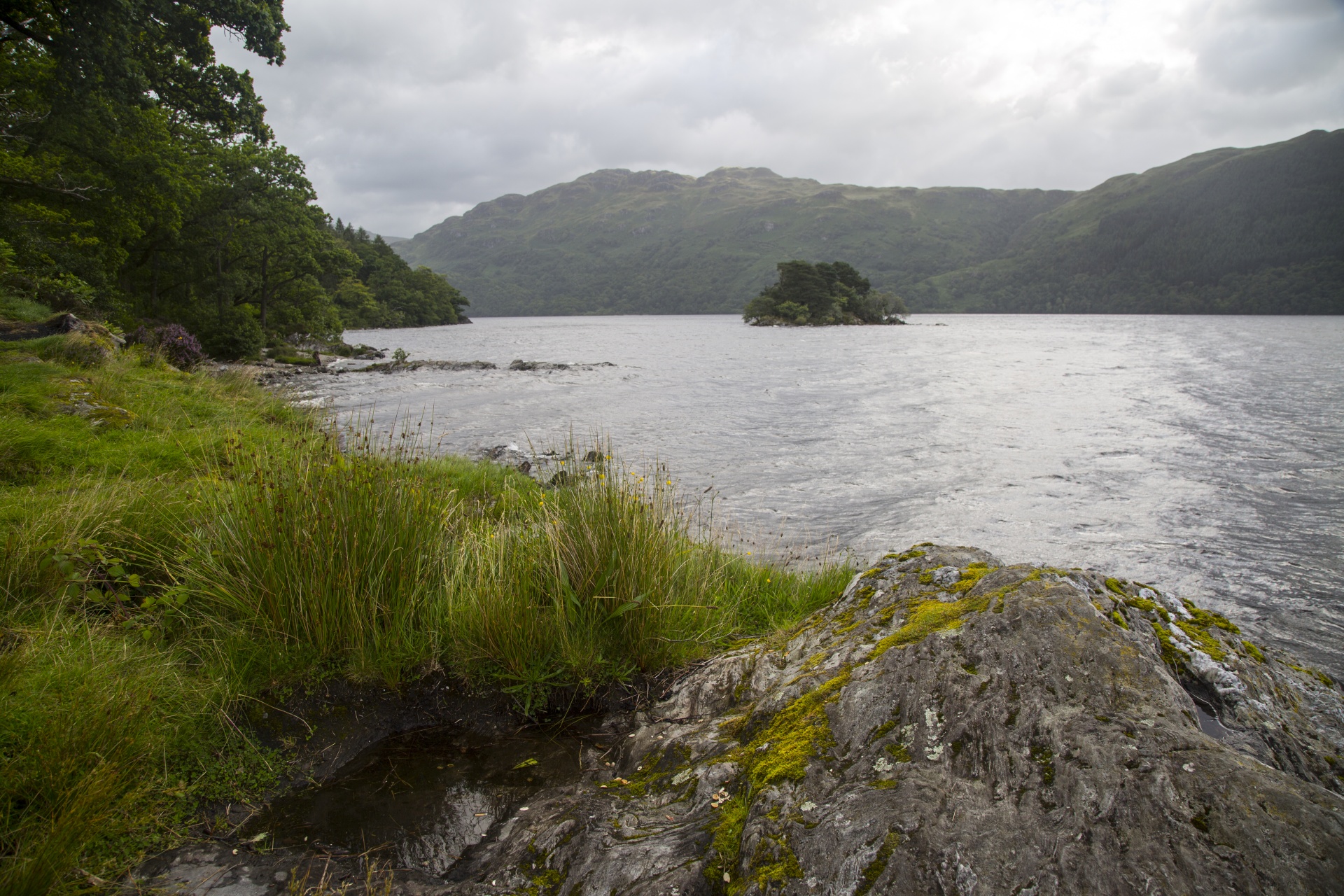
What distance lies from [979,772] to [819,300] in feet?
330

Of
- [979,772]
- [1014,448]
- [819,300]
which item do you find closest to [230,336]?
[1014,448]

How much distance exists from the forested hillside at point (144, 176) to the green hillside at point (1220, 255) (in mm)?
167536

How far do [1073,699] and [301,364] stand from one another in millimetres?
36907

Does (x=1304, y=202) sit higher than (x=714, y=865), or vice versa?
(x=1304, y=202)

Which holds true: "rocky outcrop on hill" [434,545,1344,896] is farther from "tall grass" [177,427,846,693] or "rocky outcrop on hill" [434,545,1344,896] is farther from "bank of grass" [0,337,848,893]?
"bank of grass" [0,337,848,893]

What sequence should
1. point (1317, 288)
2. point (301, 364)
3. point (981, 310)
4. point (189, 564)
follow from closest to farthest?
1. point (189, 564)
2. point (301, 364)
3. point (1317, 288)
4. point (981, 310)

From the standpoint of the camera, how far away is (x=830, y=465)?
1434 cm

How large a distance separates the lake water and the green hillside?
132885mm

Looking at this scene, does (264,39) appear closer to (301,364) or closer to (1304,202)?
(301,364)

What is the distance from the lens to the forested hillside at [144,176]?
1642cm

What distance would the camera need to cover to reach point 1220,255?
15962 centimetres

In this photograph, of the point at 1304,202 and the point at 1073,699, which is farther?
the point at 1304,202

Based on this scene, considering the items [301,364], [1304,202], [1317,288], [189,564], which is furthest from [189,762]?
[1304,202]

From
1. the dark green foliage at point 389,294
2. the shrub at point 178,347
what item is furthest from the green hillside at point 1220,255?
the shrub at point 178,347
